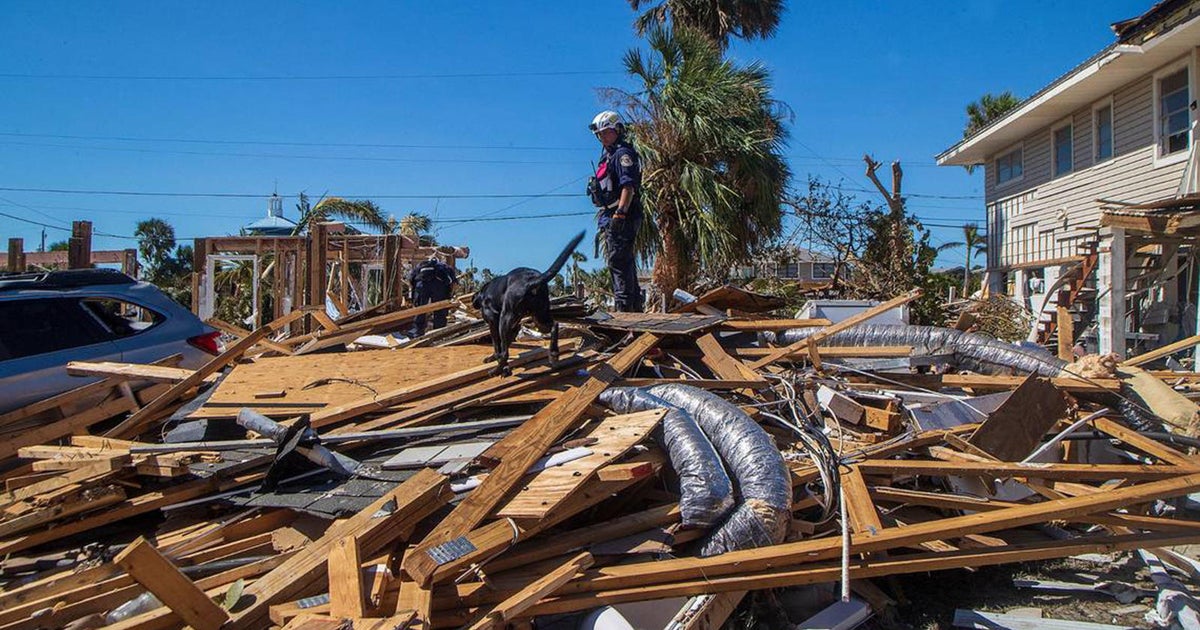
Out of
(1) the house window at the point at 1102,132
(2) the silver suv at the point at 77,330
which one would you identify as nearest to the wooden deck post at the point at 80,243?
(2) the silver suv at the point at 77,330

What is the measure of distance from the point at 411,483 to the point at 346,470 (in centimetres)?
66

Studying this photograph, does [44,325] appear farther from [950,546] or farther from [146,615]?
[950,546]

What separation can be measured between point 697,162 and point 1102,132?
8133 mm

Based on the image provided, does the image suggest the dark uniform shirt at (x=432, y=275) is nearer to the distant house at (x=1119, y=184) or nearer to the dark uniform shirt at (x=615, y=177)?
the dark uniform shirt at (x=615, y=177)

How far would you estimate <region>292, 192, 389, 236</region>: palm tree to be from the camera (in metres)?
17.5

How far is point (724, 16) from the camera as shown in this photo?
784 inches

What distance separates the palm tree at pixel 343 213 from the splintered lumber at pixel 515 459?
14.7m

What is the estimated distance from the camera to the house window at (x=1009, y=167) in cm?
1769

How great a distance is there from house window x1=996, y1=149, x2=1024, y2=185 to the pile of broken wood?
1490cm

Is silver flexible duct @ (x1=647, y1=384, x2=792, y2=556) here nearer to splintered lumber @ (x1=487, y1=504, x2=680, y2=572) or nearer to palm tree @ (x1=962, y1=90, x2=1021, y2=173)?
splintered lumber @ (x1=487, y1=504, x2=680, y2=572)

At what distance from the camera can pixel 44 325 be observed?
5594 millimetres

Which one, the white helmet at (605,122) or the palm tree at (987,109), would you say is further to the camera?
the palm tree at (987,109)

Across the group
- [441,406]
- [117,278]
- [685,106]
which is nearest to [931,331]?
[441,406]

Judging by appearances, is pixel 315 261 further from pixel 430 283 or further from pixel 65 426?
pixel 65 426
